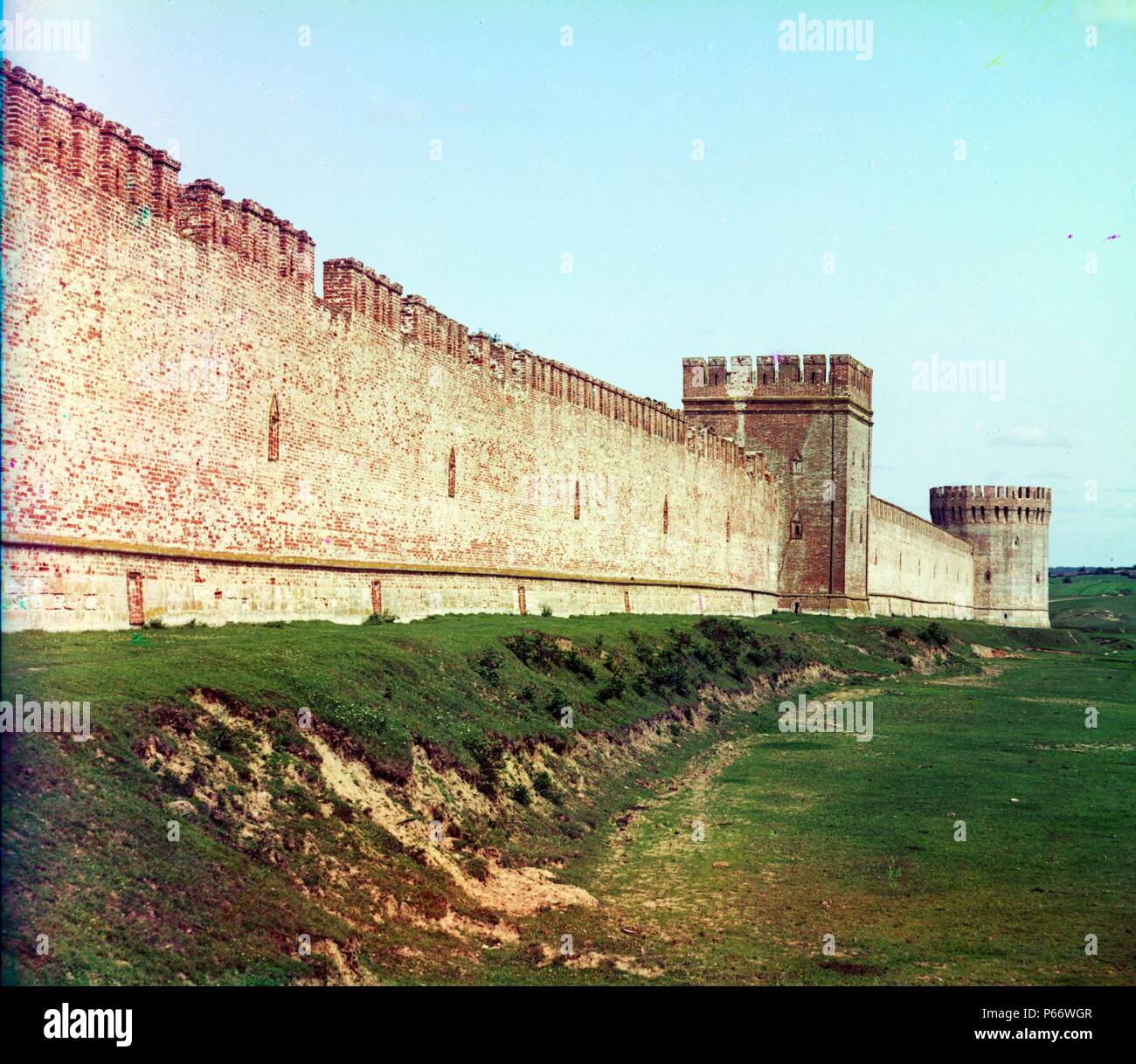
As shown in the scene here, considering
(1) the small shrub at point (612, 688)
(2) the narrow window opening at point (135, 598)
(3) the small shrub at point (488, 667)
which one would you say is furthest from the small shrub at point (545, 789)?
(1) the small shrub at point (612, 688)

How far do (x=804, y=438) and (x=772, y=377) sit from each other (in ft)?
8.76

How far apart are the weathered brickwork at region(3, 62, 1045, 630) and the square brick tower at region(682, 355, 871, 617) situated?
1562 centimetres

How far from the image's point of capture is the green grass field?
8.75 m

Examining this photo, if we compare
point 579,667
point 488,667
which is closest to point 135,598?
point 488,667

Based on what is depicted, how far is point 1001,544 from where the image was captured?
274 feet

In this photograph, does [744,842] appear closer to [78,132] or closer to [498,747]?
[498,747]

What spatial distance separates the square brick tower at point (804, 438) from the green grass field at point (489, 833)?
2998 cm

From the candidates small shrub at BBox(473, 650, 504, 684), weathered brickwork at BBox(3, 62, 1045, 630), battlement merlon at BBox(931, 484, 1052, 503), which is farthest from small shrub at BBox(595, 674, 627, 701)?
battlement merlon at BBox(931, 484, 1052, 503)

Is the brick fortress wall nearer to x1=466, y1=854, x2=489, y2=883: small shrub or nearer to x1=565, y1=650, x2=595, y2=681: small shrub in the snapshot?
x1=565, y1=650, x2=595, y2=681: small shrub

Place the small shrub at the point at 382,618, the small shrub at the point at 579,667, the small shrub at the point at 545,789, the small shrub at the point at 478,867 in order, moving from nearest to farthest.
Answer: the small shrub at the point at 478,867
the small shrub at the point at 545,789
the small shrub at the point at 382,618
the small shrub at the point at 579,667

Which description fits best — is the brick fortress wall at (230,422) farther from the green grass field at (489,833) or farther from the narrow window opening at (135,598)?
the green grass field at (489,833)

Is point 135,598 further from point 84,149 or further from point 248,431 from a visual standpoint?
point 84,149

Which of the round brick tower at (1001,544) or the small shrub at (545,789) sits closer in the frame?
the small shrub at (545,789)

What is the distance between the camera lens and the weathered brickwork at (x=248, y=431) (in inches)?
563
